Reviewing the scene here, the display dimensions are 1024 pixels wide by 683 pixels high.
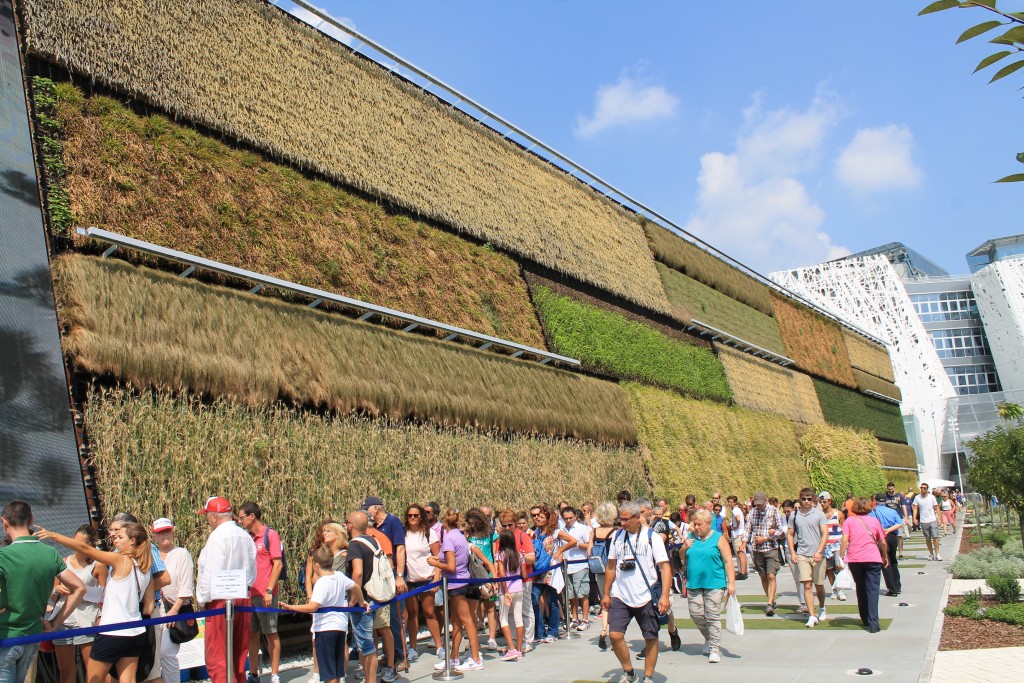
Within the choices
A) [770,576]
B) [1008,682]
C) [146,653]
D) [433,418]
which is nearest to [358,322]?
[433,418]

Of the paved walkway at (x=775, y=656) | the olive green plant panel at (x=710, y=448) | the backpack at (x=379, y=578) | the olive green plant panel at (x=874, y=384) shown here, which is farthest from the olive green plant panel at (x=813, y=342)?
the backpack at (x=379, y=578)

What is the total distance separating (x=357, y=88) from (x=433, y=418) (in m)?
6.96

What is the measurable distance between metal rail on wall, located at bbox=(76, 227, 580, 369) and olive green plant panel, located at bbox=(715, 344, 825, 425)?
11.8m

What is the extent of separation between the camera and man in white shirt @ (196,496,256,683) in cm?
729

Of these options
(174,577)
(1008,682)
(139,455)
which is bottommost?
(1008,682)

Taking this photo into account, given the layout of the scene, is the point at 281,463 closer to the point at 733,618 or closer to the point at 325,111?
the point at 733,618

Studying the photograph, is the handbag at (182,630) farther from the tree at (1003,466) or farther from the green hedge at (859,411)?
the green hedge at (859,411)

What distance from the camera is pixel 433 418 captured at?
48.9 feet

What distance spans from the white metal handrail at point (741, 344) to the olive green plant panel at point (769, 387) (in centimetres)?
29

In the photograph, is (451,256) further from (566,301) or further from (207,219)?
(207,219)

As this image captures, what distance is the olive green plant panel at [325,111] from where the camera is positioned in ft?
Result: 39.9

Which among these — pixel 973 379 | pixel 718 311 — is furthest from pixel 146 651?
pixel 973 379

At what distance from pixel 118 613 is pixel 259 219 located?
8210 mm

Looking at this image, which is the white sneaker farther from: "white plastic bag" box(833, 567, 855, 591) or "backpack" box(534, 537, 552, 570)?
"white plastic bag" box(833, 567, 855, 591)
